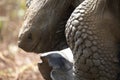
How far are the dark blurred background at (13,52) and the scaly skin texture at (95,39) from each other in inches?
42.7

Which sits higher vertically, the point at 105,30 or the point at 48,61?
the point at 105,30

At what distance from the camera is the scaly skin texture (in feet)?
4.73

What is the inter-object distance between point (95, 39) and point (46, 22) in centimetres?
29

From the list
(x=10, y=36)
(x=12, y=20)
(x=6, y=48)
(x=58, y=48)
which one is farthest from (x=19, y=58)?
(x=58, y=48)

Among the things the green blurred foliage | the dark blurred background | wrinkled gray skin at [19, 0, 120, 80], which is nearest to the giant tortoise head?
wrinkled gray skin at [19, 0, 120, 80]

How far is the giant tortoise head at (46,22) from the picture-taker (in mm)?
1676

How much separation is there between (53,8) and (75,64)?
27 centimetres

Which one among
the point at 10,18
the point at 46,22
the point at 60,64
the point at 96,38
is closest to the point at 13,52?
the point at 10,18

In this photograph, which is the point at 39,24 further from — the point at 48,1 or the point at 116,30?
the point at 116,30

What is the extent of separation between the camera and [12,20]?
388 centimetres

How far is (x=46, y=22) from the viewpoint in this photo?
1.68m

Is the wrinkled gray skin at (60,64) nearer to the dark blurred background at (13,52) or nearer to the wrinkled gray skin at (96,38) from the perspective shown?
the wrinkled gray skin at (96,38)

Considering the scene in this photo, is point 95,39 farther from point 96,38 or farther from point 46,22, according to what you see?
point 46,22

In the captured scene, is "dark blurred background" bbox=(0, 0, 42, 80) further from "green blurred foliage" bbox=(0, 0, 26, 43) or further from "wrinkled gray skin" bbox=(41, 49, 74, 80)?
"wrinkled gray skin" bbox=(41, 49, 74, 80)
